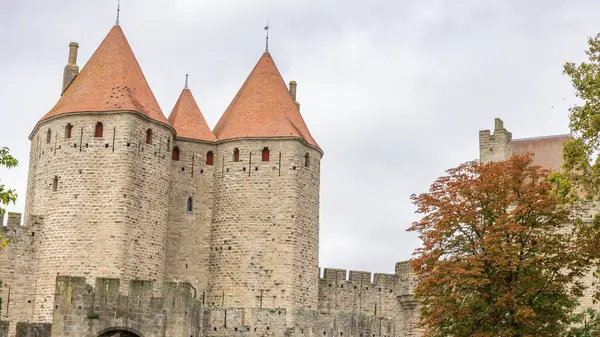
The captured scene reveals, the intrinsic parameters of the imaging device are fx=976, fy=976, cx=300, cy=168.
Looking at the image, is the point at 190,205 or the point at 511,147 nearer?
the point at 190,205

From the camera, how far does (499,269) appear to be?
1087 inches

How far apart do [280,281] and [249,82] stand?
384 inches

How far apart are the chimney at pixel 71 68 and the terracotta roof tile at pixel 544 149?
21579mm

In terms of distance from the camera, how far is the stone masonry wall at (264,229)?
40469mm

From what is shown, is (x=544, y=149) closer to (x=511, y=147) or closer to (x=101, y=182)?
(x=511, y=147)

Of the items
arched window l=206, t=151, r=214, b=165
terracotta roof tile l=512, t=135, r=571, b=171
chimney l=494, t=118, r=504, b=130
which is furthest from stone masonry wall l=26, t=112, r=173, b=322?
terracotta roof tile l=512, t=135, r=571, b=171

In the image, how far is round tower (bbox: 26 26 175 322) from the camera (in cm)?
3750

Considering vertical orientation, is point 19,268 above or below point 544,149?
below

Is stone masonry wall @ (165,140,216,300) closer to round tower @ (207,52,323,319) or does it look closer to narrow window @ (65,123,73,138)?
round tower @ (207,52,323,319)

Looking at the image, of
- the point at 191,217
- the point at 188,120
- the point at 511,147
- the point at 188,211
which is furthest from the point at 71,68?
the point at 511,147

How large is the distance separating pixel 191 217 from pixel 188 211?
0.29 metres

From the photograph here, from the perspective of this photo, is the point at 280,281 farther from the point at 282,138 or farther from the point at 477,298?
the point at 477,298

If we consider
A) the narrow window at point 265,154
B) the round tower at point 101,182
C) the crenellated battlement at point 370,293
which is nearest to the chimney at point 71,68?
the round tower at point 101,182

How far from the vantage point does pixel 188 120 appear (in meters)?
43.7
